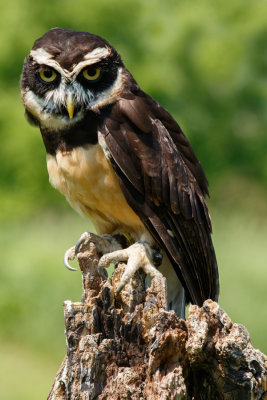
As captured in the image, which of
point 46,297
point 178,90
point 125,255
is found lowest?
point 125,255

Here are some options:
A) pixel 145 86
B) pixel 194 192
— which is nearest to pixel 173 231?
pixel 194 192

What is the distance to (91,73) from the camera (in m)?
4.13

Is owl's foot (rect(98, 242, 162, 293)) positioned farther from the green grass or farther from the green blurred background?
the green blurred background

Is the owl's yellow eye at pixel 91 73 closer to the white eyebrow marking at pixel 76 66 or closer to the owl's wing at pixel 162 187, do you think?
the white eyebrow marking at pixel 76 66

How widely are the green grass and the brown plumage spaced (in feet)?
13.7

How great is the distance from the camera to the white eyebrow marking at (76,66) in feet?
13.1

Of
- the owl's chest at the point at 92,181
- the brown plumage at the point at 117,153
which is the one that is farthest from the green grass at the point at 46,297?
the owl's chest at the point at 92,181

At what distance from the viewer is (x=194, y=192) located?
4.34 meters

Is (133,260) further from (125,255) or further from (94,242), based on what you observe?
(94,242)

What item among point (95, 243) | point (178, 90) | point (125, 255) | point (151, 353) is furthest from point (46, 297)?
point (151, 353)

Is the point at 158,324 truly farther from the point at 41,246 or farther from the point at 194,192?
the point at 41,246

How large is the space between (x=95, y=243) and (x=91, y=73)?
0.93 meters

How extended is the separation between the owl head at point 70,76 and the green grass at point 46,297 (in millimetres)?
4662

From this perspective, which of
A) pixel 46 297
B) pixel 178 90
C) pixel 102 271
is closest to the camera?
pixel 102 271
